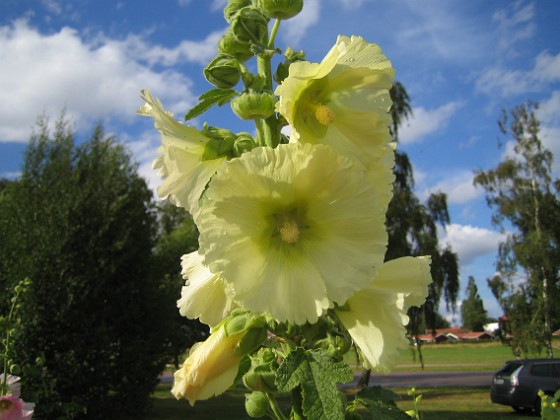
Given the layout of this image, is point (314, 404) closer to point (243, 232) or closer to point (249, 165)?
point (243, 232)

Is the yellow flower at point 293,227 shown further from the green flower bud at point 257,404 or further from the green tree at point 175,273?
the green tree at point 175,273

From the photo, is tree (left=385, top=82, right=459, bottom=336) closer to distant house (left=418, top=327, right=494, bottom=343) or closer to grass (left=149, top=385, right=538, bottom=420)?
grass (left=149, top=385, right=538, bottom=420)

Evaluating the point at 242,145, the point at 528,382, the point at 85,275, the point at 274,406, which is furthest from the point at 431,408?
the point at 242,145

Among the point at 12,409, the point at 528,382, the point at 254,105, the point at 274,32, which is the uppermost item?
the point at 274,32

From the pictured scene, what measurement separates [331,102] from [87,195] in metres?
10.00

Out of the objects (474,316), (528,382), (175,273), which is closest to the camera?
(528,382)

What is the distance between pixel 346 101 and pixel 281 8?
36 cm

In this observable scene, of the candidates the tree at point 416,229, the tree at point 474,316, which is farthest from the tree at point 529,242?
the tree at point 474,316

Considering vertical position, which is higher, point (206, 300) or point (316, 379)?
point (206, 300)

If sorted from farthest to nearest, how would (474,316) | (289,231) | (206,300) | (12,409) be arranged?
(474,316) → (12,409) → (206,300) → (289,231)

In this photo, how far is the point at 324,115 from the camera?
3.54 ft

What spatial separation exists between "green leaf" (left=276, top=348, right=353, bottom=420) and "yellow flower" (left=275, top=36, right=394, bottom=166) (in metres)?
0.42

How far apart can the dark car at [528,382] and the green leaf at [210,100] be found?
490 inches

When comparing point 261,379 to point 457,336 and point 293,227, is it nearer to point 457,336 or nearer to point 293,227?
point 293,227
